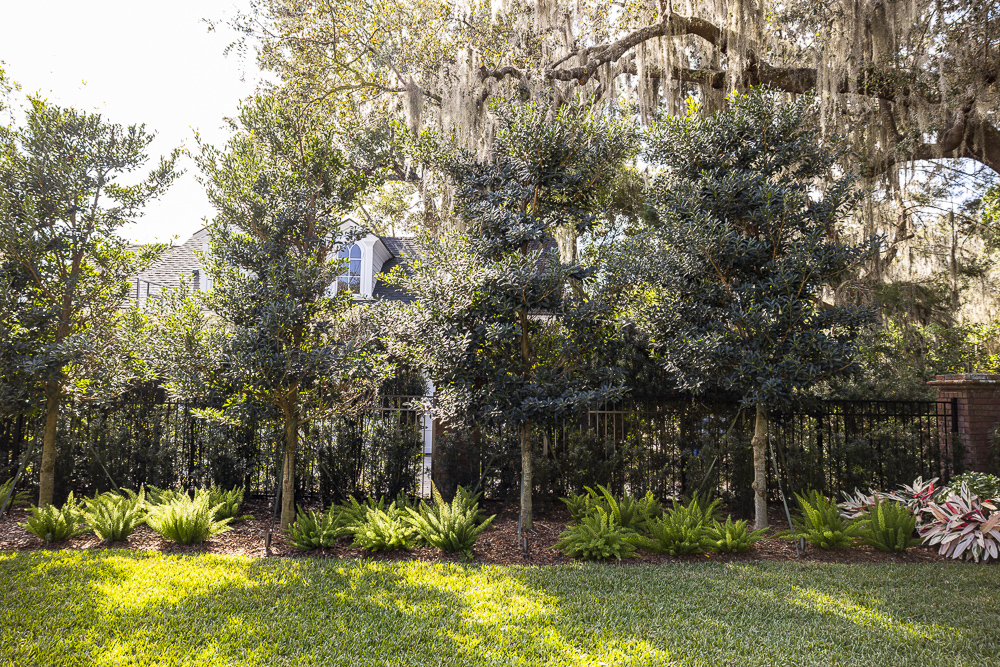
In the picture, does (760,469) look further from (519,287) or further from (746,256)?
(519,287)

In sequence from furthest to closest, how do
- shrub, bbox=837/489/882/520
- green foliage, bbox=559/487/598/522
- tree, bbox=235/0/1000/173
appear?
tree, bbox=235/0/1000/173, green foliage, bbox=559/487/598/522, shrub, bbox=837/489/882/520

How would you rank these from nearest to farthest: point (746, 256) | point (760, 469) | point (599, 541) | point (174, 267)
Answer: point (599, 541), point (746, 256), point (760, 469), point (174, 267)

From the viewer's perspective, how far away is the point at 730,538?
19.4ft

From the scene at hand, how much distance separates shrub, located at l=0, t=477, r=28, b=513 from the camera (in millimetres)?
7250

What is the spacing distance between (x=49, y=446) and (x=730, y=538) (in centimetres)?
830

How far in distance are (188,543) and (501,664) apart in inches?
174

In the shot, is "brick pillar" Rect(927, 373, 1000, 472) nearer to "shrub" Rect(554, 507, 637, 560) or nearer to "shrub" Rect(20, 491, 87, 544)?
"shrub" Rect(554, 507, 637, 560)

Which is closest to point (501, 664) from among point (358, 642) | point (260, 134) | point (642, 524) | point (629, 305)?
point (358, 642)

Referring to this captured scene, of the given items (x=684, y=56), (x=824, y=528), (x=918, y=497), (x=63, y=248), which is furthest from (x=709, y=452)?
(x=63, y=248)

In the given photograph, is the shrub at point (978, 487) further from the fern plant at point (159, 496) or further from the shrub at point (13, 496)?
the shrub at point (13, 496)

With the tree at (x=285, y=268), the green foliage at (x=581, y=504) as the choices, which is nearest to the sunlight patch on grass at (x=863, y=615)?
the green foliage at (x=581, y=504)

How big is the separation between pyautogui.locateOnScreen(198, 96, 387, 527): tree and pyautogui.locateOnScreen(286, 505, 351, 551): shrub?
1.58 feet

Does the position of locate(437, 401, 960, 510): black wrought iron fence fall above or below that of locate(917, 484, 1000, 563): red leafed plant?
above

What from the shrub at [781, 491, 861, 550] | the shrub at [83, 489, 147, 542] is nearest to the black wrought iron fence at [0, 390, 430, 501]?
the shrub at [83, 489, 147, 542]
